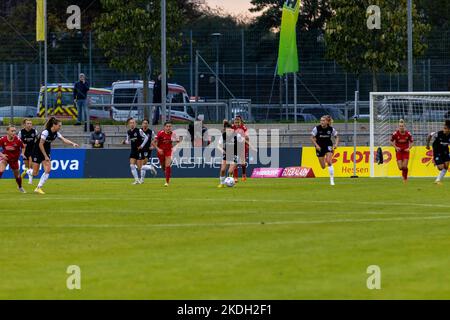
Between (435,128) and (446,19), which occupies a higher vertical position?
(446,19)

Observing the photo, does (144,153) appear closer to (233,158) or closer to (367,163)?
(233,158)

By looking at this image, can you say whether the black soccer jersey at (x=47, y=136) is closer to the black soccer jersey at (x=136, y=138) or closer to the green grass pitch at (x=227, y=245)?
the green grass pitch at (x=227, y=245)

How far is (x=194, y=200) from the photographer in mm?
28344

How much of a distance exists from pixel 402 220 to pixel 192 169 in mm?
25696

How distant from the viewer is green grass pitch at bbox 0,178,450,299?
13062 mm

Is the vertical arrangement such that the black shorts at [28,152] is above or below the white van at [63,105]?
below

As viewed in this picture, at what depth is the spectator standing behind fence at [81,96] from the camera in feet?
165

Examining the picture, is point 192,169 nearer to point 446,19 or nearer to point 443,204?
point 443,204

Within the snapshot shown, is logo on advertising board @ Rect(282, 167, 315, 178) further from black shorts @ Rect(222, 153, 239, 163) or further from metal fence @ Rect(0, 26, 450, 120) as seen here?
metal fence @ Rect(0, 26, 450, 120)

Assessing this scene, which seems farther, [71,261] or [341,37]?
[341,37]

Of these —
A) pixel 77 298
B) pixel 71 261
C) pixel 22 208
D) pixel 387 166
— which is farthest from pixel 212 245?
pixel 387 166

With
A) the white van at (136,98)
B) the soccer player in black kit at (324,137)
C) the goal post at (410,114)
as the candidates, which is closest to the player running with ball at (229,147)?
the soccer player in black kit at (324,137)

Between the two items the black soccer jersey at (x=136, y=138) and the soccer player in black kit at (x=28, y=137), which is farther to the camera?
the black soccer jersey at (x=136, y=138)

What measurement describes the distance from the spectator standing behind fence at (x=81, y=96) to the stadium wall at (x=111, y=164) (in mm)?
3562
